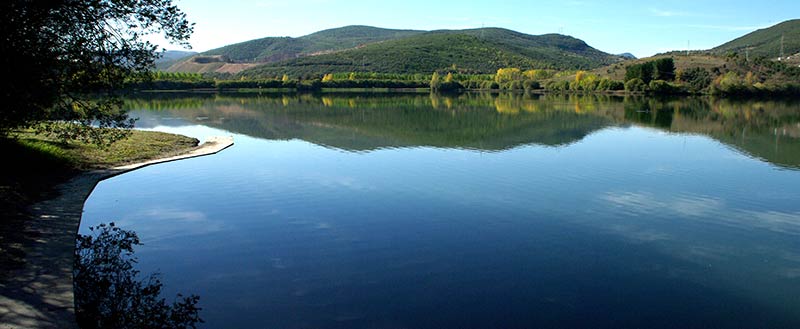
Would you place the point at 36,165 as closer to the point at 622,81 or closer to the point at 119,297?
the point at 119,297

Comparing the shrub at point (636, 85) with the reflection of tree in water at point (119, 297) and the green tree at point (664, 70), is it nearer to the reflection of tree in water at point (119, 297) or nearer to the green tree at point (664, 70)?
the green tree at point (664, 70)

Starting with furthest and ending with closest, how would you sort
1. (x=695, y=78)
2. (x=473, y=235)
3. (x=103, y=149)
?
(x=695, y=78)
(x=103, y=149)
(x=473, y=235)

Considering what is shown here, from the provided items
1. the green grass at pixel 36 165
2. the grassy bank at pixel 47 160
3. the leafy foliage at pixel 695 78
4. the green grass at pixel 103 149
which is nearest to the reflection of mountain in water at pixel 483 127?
the green grass at pixel 103 149

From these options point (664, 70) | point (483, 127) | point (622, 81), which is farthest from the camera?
point (622, 81)

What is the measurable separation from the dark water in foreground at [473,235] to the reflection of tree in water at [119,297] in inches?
15.5

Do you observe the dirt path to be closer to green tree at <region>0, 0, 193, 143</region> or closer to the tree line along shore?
green tree at <region>0, 0, 193, 143</region>

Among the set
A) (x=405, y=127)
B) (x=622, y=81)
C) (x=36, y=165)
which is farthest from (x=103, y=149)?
(x=622, y=81)

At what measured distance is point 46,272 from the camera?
34.5 ft

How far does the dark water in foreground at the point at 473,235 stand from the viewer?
33.1ft

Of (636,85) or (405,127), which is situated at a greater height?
(636,85)

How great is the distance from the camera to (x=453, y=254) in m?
12.9

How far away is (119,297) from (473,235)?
8.40 metres

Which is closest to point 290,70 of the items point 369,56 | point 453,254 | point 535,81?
point 369,56

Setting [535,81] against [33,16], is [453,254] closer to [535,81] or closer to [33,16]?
[33,16]
